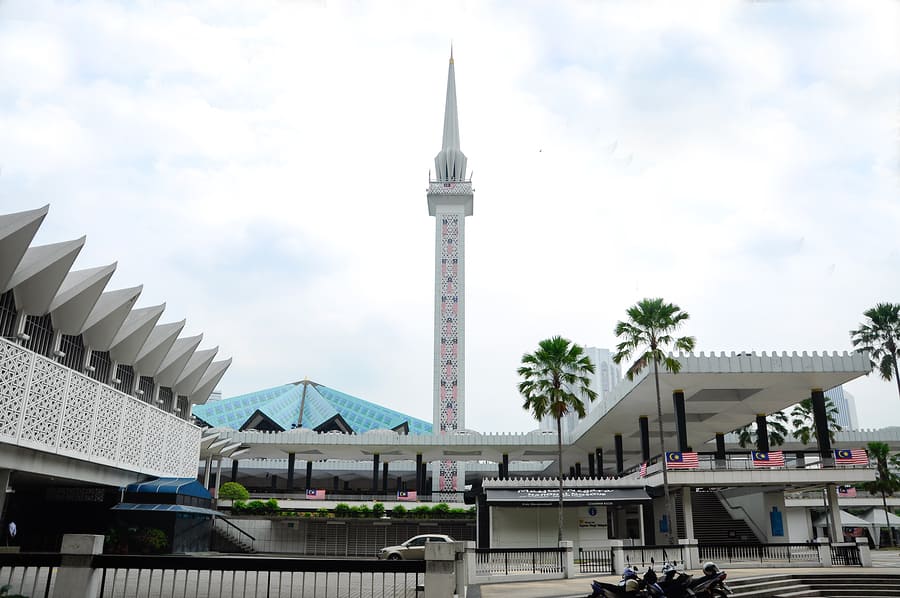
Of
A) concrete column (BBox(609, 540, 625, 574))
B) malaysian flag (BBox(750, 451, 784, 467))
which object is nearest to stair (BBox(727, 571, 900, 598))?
concrete column (BBox(609, 540, 625, 574))

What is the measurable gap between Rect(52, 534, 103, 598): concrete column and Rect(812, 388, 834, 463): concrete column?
28292 mm

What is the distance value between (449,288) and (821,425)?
3650cm

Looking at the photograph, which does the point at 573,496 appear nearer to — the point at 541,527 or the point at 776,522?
the point at 541,527

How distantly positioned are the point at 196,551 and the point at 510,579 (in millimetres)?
18848

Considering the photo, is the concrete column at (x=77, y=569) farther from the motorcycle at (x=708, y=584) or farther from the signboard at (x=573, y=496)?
the signboard at (x=573, y=496)

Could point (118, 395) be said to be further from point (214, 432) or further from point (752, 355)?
point (752, 355)

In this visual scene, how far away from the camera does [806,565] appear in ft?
80.1

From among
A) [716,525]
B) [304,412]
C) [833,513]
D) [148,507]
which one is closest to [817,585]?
[833,513]

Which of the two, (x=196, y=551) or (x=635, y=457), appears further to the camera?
(x=635, y=457)

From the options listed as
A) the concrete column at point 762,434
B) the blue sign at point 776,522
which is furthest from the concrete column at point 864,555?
the concrete column at point 762,434

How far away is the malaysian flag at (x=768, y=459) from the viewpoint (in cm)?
2955

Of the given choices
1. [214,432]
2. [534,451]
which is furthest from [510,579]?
[534,451]

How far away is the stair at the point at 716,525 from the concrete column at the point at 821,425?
281 inches

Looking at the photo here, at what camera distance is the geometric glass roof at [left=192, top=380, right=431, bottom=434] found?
220 ft
